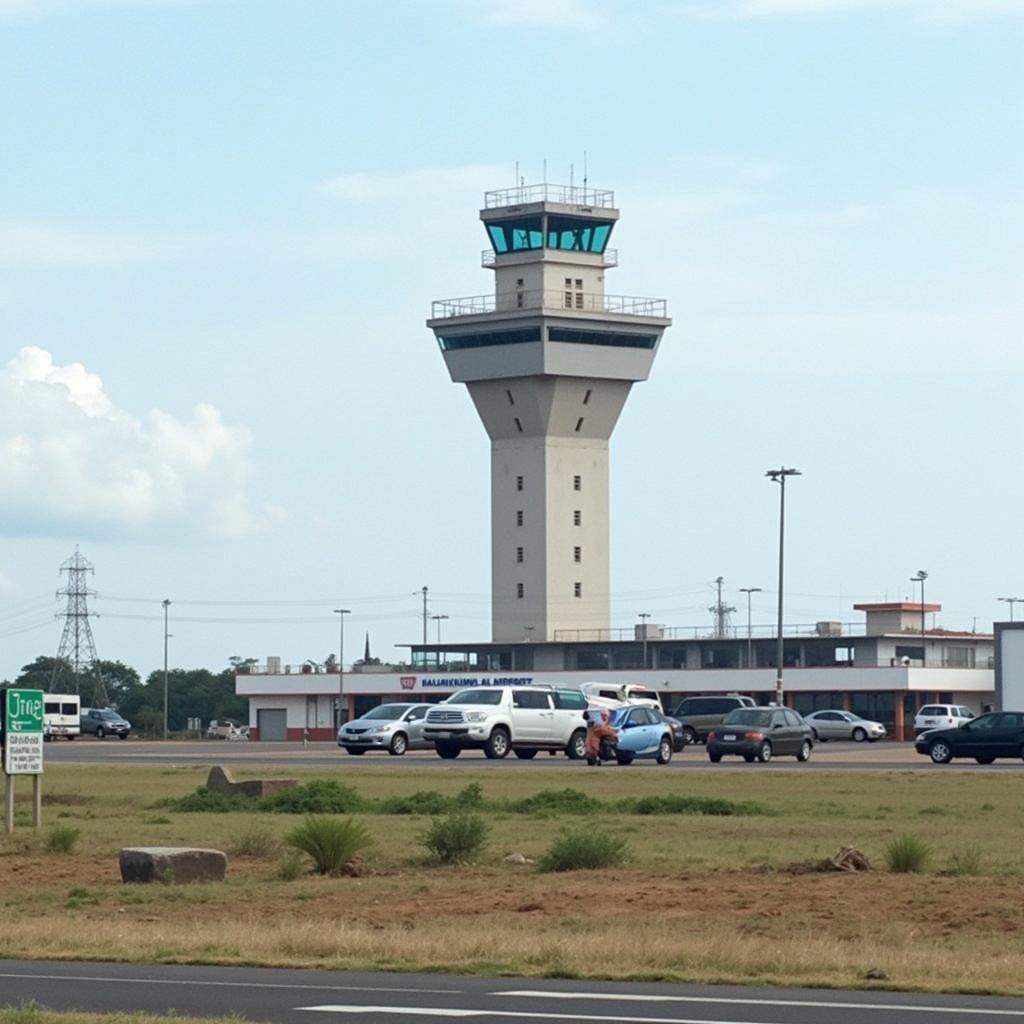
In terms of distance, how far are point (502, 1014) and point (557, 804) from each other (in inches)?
842

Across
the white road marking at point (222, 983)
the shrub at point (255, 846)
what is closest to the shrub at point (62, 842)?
the shrub at point (255, 846)

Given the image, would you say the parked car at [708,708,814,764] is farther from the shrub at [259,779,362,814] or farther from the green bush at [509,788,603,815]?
the shrub at [259,779,362,814]

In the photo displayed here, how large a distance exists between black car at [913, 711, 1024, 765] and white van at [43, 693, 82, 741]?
161 feet

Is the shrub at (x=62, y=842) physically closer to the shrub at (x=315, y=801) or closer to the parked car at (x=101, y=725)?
the shrub at (x=315, y=801)

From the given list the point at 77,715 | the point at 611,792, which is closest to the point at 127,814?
the point at 611,792

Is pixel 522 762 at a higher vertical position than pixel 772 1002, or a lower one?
lower

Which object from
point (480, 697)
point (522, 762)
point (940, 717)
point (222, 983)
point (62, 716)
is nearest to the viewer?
point (222, 983)

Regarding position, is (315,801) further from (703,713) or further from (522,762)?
(703,713)

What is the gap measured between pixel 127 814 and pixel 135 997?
20.4m

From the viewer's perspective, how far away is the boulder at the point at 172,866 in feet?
76.6

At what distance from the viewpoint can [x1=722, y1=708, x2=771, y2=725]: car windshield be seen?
55.7 metres

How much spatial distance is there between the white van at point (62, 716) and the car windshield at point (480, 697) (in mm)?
41741

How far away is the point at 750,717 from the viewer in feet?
183

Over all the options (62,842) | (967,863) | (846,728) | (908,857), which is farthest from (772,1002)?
(846,728)
